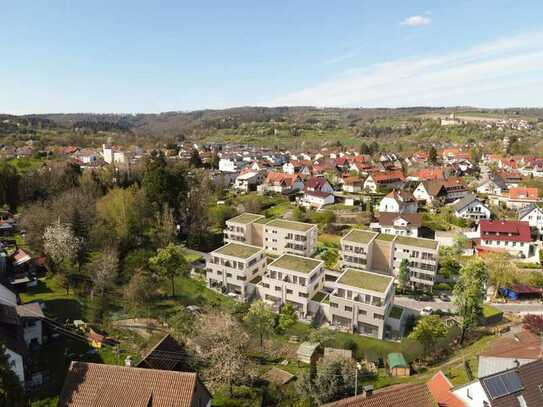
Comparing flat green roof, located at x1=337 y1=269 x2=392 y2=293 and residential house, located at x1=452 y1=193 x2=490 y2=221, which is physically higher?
residential house, located at x1=452 y1=193 x2=490 y2=221

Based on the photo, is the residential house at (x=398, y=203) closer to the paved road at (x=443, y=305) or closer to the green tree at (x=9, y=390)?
the paved road at (x=443, y=305)

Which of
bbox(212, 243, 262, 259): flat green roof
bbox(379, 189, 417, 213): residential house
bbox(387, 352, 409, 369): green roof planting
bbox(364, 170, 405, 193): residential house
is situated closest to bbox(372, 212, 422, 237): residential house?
bbox(379, 189, 417, 213): residential house

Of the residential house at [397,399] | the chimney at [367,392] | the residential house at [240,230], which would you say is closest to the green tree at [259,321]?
the residential house at [397,399]

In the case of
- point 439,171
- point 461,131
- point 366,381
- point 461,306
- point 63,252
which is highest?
point 461,131

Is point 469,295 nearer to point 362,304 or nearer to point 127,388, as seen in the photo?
point 362,304

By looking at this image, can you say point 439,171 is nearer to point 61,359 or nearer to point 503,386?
point 503,386

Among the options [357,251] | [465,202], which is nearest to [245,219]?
[357,251]

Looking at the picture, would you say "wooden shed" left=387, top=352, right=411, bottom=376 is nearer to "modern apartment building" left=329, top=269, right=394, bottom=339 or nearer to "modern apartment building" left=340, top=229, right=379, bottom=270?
"modern apartment building" left=329, top=269, right=394, bottom=339

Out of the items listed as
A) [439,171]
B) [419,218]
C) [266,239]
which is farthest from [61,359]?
[439,171]
